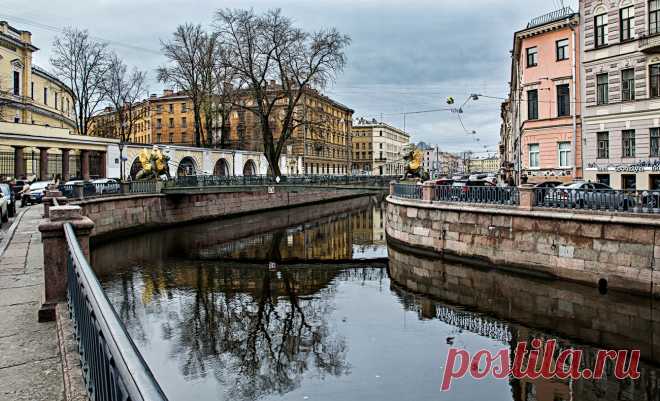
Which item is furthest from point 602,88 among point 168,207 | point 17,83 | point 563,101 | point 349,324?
point 17,83

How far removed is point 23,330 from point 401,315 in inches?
390

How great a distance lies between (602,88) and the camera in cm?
2667

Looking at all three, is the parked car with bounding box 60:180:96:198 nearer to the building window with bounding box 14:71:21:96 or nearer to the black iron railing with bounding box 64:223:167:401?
the black iron railing with bounding box 64:223:167:401

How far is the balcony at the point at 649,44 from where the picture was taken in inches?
914

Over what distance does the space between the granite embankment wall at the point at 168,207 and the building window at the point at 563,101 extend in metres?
14.7

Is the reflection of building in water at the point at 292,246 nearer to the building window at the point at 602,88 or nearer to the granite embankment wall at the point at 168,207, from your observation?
the granite embankment wall at the point at 168,207

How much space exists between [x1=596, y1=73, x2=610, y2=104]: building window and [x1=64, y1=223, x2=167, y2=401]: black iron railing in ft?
92.1

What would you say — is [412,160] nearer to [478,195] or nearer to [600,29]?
[478,195]

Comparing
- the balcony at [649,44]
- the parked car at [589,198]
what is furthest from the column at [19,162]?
the balcony at [649,44]

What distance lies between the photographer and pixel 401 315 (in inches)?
544

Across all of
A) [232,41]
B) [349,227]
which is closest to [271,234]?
[349,227]

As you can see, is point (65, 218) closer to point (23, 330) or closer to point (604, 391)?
point (23, 330)

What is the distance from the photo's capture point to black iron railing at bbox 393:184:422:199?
920 inches

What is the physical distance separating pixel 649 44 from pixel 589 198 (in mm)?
12389
